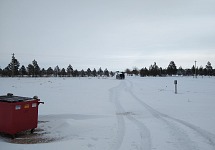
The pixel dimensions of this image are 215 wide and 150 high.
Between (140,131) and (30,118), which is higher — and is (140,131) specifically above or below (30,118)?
below

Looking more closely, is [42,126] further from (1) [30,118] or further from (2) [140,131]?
(2) [140,131]

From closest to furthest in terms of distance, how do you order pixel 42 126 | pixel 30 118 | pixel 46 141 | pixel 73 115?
pixel 46 141, pixel 30 118, pixel 42 126, pixel 73 115

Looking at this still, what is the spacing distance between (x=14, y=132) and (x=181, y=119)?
6.08 meters

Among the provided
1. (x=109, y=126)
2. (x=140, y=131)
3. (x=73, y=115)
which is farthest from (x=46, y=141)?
(x=73, y=115)

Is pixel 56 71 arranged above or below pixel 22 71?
above

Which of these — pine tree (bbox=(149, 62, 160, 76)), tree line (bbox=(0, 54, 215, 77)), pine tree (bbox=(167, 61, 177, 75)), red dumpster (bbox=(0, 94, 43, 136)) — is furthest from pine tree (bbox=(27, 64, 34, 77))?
red dumpster (bbox=(0, 94, 43, 136))

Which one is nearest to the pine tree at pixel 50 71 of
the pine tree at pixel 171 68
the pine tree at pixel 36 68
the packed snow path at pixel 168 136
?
the pine tree at pixel 36 68

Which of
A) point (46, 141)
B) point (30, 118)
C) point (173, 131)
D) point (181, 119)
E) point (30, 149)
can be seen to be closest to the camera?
point (30, 149)

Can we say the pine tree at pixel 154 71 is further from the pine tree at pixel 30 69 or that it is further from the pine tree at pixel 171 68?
the pine tree at pixel 30 69

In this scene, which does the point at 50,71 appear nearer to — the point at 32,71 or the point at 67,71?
the point at 67,71

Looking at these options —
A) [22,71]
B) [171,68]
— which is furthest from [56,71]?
[171,68]

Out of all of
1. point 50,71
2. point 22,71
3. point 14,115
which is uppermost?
point 50,71

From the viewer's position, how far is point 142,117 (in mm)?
8484

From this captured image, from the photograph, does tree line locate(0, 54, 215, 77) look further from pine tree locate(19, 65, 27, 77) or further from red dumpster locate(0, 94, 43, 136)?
red dumpster locate(0, 94, 43, 136)
